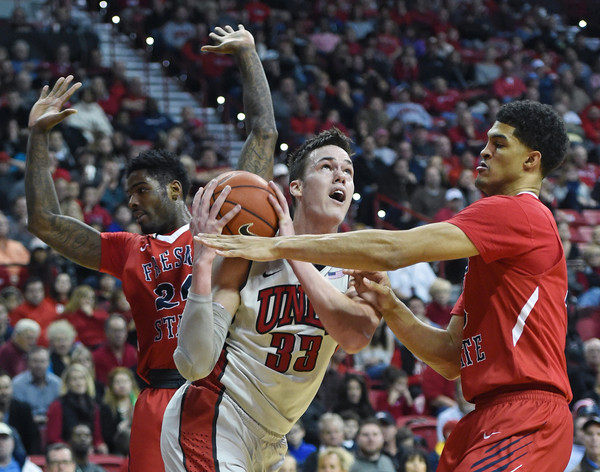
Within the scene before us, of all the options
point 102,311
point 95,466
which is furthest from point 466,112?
point 95,466

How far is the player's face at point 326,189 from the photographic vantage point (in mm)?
4219

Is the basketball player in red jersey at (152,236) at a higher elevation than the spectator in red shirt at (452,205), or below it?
higher

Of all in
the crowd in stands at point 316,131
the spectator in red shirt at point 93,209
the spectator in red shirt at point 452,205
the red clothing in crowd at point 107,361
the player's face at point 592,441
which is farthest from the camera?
the spectator in red shirt at point 452,205

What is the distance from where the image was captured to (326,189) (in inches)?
166

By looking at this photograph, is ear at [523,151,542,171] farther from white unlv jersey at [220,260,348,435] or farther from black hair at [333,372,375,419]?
black hair at [333,372,375,419]

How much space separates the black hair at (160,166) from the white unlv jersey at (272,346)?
1234mm

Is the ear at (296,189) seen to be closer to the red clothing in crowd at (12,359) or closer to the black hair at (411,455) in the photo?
the black hair at (411,455)

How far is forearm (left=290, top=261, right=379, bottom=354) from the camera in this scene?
3.87 metres

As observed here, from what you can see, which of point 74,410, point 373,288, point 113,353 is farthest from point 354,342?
point 113,353

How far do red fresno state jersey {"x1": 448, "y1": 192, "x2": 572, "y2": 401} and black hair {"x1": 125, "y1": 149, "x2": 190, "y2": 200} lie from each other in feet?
6.20

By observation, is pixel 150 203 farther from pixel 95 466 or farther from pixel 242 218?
pixel 95 466

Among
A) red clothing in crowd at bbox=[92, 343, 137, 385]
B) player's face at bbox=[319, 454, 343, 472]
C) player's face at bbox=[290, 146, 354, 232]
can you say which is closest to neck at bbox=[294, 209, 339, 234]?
player's face at bbox=[290, 146, 354, 232]

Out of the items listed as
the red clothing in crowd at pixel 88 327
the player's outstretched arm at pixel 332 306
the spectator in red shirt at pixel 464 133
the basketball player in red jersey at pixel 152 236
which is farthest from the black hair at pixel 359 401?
the spectator in red shirt at pixel 464 133

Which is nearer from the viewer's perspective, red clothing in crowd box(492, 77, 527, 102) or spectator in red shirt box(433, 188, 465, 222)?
spectator in red shirt box(433, 188, 465, 222)
